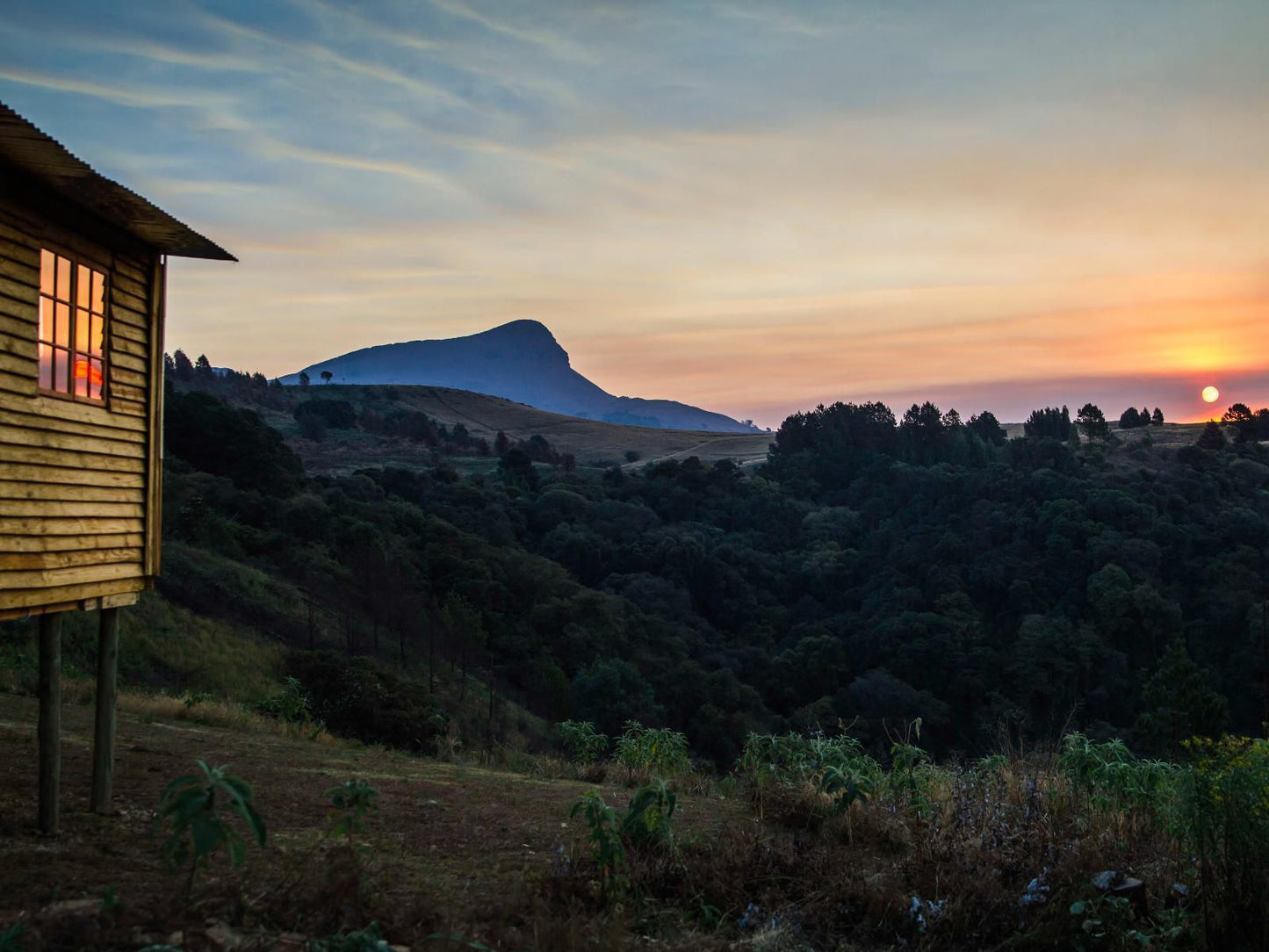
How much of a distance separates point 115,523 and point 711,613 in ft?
154

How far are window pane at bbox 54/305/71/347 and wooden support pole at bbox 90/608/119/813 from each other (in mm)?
1811

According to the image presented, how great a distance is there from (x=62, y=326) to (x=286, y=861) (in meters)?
3.52

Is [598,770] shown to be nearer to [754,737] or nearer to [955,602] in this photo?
[754,737]

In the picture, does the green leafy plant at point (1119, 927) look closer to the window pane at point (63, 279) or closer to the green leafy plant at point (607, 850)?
the green leafy plant at point (607, 850)

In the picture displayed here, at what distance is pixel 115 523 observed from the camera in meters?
6.27

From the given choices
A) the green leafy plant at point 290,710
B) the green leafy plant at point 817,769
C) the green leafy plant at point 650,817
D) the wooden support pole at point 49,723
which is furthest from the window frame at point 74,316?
the green leafy plant at point 290,710

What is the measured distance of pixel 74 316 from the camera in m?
5.91

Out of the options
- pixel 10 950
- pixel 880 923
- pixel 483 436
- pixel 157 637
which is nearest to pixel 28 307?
pixel 10 950

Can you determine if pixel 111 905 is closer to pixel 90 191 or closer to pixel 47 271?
pixel 47 271

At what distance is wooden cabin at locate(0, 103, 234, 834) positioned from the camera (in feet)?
17.3

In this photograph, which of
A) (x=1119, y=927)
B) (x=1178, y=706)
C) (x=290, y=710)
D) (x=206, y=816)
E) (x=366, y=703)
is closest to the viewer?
(x=206, y=816)

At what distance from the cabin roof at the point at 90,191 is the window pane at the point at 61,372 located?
0.95m

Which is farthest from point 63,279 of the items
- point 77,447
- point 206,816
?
point 206,816

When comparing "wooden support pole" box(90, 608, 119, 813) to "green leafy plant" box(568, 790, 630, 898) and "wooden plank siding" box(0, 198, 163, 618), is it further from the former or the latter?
"green leafy plant" box(568, 790, 630, 898)
